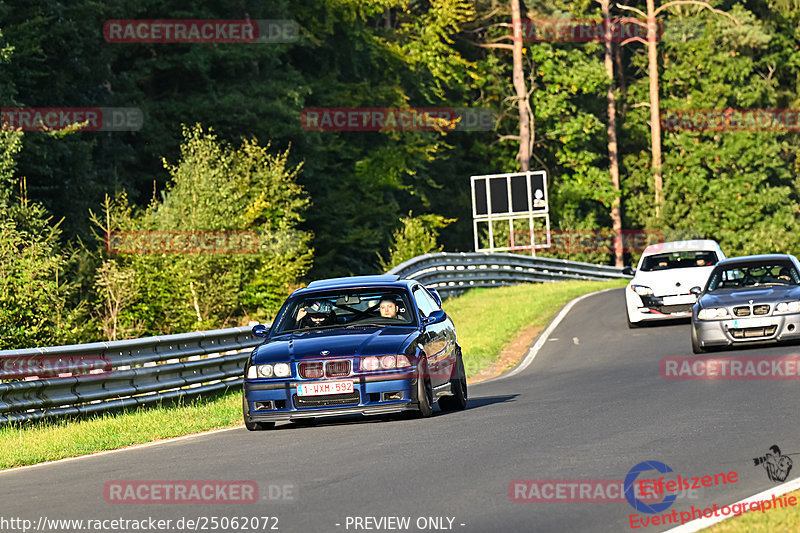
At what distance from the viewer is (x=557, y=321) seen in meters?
29.9

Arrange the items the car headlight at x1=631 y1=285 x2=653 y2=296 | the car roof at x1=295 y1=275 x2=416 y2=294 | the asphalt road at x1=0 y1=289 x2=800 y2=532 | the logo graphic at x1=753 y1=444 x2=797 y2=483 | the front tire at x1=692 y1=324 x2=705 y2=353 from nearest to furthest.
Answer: the asphalt road at x1=0 y1=289 x2=800 y2=532 < the logo graphic at x1=753 y1=444 x2=797 y2=483 < the car roof at x1=295 y1=275 x2=416 y2=294 < the front tire at x1=692 y1=324 x2=705 y2=353 < the car headlight at x1=631 y1=285 x2=653 y2=296

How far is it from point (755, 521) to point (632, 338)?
1708cm

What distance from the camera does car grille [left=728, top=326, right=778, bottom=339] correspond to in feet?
65.0

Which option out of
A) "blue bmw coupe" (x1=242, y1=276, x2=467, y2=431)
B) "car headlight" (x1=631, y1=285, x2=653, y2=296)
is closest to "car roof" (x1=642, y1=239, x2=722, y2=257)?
"car headlight" (x1=631, y1=285, x2=653, y2=296)

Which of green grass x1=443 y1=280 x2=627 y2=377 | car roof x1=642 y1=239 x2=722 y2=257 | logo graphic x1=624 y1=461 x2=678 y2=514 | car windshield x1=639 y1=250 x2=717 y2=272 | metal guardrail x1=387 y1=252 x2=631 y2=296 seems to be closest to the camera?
logo graphic x1=624 y1=461 x2=678 y2=514

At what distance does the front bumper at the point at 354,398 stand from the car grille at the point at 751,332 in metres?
7.91

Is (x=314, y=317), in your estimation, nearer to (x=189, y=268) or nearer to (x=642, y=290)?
(x=642, y=290)

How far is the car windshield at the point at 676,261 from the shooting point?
25714mm

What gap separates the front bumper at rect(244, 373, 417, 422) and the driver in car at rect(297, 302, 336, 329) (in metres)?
1.22

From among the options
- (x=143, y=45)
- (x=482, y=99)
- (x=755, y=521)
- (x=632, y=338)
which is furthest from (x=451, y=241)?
(x=755, y=521)

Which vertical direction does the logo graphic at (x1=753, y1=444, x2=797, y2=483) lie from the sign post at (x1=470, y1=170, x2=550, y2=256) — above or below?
below

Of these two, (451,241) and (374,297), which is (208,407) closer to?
(374,297)

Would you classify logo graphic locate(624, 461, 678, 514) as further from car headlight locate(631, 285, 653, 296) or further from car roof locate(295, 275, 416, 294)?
car headlight locate(631, 285, 653, 296)

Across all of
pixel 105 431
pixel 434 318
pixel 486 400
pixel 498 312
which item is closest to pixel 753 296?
pixel 486 400
